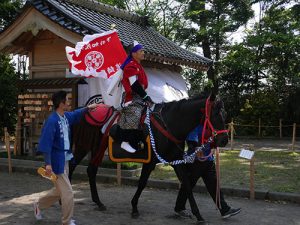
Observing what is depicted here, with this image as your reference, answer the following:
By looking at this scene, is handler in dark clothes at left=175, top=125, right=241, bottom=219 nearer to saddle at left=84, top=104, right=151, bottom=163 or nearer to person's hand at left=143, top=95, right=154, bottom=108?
saddle at left=84, top=104, right=151, bottom=163

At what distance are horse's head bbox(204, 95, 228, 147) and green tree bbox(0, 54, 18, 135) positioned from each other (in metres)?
14.9

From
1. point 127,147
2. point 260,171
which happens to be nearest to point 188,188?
point 127,147

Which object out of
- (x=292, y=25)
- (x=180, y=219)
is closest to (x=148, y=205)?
(x=180, y=219)

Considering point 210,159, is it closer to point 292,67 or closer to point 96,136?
point 96,136

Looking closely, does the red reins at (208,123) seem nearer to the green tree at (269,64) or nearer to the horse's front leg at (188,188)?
the horse's front leg at (188,188)

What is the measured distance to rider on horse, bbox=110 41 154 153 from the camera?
19.6 feet

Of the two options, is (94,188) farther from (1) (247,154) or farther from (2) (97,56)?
(2) (97,56)

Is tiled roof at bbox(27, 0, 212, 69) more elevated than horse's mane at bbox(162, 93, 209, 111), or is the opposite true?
tiled roof at bbox(27, 0, 212, 69)

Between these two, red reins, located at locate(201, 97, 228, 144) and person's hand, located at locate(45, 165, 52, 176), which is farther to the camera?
red reins, located at locate(201, 97, 228, 144)

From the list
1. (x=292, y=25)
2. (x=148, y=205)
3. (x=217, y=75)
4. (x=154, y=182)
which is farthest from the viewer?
(x=217, y=75)

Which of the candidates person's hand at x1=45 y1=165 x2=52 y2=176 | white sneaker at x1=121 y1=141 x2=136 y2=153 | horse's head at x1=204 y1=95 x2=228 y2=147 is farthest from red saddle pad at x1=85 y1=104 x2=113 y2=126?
person's hand at x1=45 y1=165 x2=52 y2=176

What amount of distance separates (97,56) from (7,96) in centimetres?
1137

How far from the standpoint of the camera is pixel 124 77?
6.09 meters

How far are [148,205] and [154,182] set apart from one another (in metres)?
1.70
